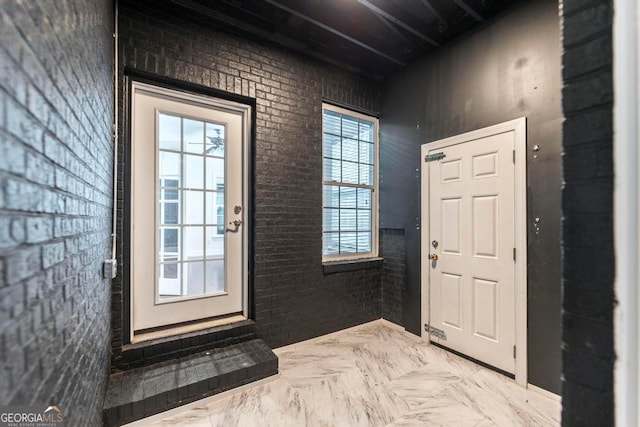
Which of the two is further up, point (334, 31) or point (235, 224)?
point (334, 31)

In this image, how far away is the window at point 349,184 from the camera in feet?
10.3

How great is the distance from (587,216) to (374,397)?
1983 millimetres

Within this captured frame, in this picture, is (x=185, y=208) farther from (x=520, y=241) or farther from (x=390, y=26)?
(x=520, y=241)

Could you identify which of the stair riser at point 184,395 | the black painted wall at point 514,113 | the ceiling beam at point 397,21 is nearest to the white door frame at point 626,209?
the black painted wall at point 514,113

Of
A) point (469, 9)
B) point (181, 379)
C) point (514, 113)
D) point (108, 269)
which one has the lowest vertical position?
point (181, 379)

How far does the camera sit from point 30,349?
25.0 inches

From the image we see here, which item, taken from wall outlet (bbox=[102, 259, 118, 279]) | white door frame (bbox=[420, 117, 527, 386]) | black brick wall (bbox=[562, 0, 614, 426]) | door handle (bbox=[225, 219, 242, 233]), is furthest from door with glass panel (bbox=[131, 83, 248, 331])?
black brick wall (bbox=[562, 0, 614, 426])

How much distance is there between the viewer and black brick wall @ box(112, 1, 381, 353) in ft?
7.27

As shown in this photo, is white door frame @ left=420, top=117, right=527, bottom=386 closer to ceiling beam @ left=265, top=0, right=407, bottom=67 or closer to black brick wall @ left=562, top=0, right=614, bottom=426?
ceiling beam @ left=265, top=0, right=407, bottom=67

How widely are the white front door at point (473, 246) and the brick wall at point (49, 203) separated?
2.64m

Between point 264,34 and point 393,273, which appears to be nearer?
point 264,34

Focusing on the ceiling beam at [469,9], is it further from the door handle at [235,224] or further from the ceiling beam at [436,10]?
the door handle at [235,224]

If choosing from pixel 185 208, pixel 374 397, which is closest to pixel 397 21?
pixel 185 208

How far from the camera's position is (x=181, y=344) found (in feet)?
7.24
